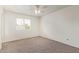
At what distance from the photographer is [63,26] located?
10.8 feet

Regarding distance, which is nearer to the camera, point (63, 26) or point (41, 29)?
point (41, 29)

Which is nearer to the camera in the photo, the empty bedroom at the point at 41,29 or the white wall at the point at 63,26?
the empty bedroom at the point at 41,29

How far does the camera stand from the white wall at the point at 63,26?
9.13ft

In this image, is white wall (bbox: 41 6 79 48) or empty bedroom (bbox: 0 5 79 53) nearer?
empty bedroom (bbox: 0 5 79 53)

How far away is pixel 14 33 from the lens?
246cm

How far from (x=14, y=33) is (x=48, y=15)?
5.66 feet

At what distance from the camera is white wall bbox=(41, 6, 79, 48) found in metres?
2.78

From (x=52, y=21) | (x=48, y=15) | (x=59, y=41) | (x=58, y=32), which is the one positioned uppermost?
(x=48, y=15)
